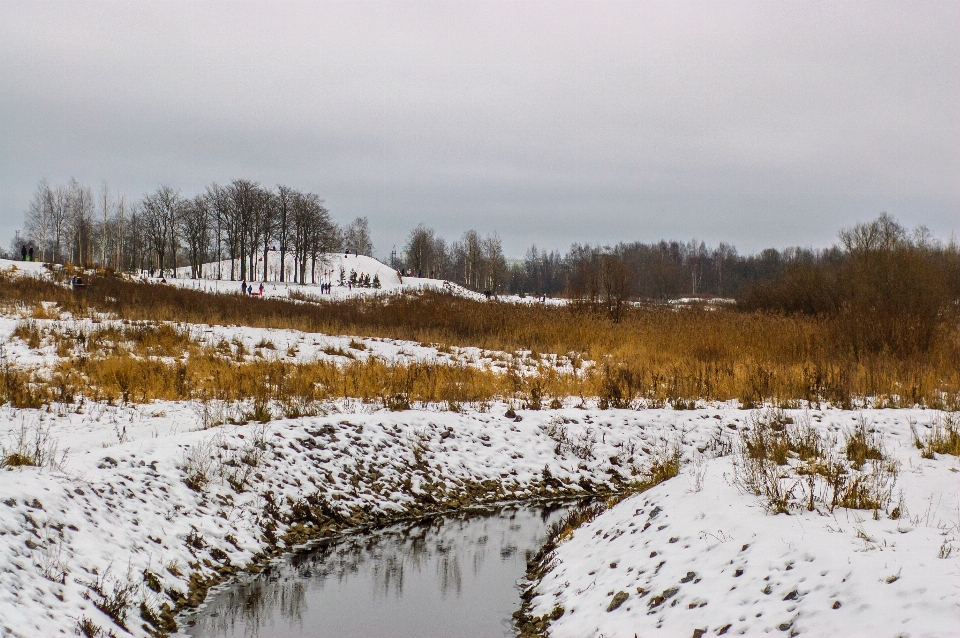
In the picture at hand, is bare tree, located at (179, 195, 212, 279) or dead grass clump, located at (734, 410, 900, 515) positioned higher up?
bare tree, located at (179, 195, 212, 279)

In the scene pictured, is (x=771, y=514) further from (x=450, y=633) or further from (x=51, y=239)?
(x=51, y=239)

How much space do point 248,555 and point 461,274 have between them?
407 feet

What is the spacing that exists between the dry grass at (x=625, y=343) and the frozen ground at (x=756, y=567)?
633 centimetres

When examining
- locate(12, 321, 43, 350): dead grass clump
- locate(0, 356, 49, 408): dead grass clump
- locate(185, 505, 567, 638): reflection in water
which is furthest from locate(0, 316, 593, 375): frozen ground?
locate(185, 505, 567, 638): reflection in water

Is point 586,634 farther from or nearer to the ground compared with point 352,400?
nearer to the ground

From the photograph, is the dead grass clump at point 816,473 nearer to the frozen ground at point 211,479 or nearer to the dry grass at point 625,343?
the frozen ground at point 211,479

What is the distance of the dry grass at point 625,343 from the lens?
539 inches

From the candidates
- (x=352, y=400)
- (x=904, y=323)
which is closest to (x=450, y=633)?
(x=352, y=400)

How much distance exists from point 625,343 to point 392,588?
48.4 ft

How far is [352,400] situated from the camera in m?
13.1

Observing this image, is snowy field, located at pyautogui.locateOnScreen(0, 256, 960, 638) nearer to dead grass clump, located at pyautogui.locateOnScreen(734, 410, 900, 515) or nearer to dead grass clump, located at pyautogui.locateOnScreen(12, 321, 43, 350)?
dead grass clump, located at pyautogui.locateOnScreen(734, 410, 900, 515)

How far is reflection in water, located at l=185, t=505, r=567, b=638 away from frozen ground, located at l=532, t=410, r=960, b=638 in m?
0.77

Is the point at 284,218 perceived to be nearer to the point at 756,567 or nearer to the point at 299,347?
the point at 299,347

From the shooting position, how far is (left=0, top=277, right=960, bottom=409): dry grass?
13.7 m
